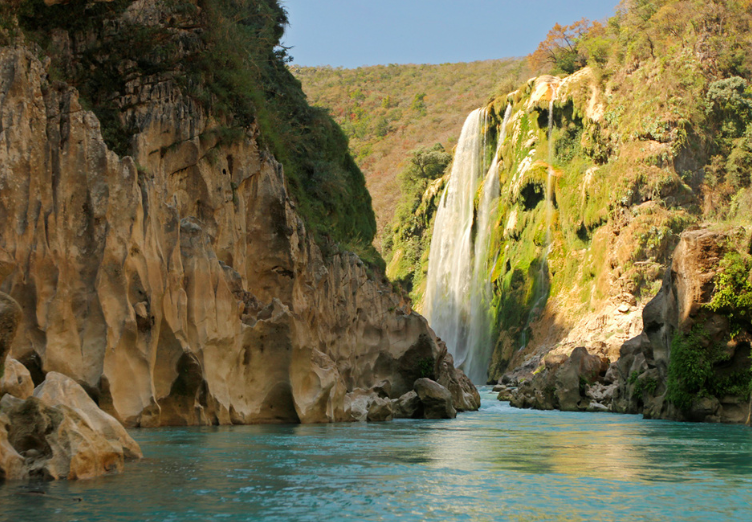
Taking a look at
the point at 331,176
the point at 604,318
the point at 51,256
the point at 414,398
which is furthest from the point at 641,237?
the point at 51,256

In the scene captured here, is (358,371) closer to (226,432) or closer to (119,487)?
(226,432)

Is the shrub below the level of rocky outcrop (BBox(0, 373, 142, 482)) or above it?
above

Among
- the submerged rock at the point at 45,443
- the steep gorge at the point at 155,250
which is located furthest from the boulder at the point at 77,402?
the steep gorge at the point at 155,250

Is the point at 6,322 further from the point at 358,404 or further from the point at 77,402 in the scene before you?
the point at 358,404

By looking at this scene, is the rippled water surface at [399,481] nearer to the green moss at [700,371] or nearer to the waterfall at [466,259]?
the green moss at [700,371]

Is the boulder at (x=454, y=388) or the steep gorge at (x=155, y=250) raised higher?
the steep gorge at (x=155, y=250)

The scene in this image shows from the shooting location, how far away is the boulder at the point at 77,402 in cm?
889

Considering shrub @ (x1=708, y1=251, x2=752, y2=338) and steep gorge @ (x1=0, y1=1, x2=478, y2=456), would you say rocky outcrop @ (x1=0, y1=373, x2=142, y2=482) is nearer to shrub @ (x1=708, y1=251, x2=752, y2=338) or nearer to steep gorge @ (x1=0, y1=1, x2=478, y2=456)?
steep gorge @ (x1=0, y1=1, x2=478, y2=456)

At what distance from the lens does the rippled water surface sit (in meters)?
7.02

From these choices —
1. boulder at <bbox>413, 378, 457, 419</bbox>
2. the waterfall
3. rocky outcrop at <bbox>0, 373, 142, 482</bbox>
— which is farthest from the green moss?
the waterfall

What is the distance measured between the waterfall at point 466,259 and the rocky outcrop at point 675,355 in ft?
95.4

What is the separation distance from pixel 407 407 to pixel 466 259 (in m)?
45.5

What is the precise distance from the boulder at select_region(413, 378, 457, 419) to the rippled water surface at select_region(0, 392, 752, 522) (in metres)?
7.78

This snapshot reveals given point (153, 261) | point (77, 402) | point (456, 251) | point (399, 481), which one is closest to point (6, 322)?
point (77, 402)
